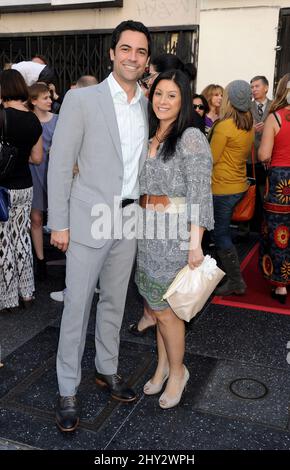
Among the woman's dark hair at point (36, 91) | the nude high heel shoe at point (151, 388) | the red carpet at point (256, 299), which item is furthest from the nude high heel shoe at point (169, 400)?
the woman's dark hair at point (36, 91)

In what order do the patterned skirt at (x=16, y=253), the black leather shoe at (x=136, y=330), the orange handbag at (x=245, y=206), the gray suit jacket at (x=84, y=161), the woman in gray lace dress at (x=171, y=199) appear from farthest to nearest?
the orange handbag at (x=245, y=206) < the patterned skirt at (x=16, y=253) < the black leather shoe at (x=136, y=330) < the woman in gray lace dress at (x=171, y=199) < the gray suit jacket at (x=84, y=161)

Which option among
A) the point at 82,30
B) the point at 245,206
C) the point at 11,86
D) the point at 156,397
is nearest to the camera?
the point at 156,397

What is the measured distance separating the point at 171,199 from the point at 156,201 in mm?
89

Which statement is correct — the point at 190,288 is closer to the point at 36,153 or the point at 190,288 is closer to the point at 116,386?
the point at 116,386

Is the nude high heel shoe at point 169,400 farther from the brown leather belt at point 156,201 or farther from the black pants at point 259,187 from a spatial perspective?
the black pants at point 259,187

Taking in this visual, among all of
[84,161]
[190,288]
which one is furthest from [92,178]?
[190,288]

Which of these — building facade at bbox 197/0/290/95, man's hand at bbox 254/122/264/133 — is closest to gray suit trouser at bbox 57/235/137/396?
man's hand at bbox 254/122/264/133

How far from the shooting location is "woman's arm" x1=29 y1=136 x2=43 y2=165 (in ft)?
13.2

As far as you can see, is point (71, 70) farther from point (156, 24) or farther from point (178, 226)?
point (178, 226)

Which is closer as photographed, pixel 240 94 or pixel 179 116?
pixel 179 116

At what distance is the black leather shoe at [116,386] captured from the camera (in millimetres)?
2848

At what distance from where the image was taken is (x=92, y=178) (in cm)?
245

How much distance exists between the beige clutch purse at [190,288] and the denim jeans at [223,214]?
1806 millimetres

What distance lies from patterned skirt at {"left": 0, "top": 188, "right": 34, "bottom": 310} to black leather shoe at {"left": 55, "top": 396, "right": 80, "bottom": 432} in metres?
1.60
